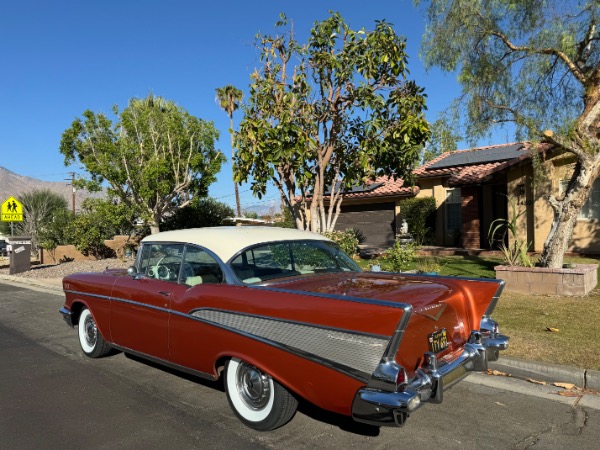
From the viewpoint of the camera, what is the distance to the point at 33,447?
11.4ft

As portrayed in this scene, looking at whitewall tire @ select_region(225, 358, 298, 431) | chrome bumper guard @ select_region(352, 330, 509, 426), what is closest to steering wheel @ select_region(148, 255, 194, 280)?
whitewall tire @ select_region(225, 358, 298, 431)

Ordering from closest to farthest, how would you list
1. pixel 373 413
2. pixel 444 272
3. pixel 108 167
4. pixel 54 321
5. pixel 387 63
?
pixel 373 413
pixel 54 321
pixel 387 63
pixel 444 272
pixel 108 167

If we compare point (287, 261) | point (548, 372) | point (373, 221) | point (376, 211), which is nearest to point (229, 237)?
point (287, 261)

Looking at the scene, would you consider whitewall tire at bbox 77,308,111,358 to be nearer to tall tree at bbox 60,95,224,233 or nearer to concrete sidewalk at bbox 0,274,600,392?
concrete sidewalk at bbox 0,274,600,392

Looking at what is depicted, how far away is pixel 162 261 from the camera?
15.8 ft

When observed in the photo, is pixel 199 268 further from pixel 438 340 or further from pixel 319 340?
pixel 438 340

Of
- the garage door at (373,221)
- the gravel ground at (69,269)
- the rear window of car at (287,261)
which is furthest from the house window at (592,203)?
the gravel ground at (69,269)

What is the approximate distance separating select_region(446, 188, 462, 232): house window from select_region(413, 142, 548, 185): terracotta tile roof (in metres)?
0.73

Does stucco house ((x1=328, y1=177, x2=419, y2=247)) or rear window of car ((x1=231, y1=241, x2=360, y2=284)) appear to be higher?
stucco house ((x1=328, y1=177, x2=419, y2=247))

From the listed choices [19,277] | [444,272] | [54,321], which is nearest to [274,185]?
[444,272]

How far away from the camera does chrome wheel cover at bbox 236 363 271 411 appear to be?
11.9 feet

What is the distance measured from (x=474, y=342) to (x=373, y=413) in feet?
4.24

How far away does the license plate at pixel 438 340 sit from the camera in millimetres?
3312

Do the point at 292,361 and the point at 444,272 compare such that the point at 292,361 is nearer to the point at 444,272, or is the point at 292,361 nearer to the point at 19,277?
the point at 444,272
